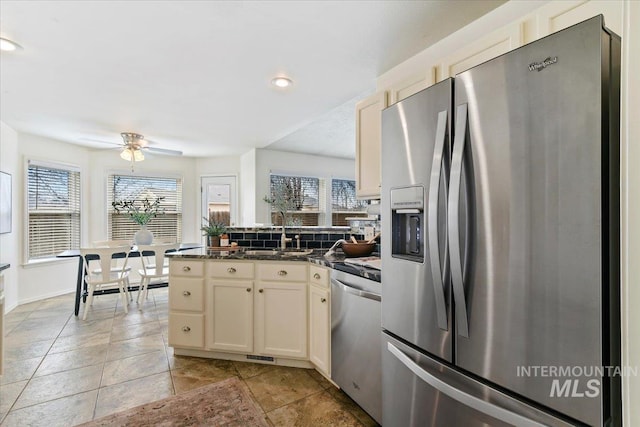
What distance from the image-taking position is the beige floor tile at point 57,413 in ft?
6.00

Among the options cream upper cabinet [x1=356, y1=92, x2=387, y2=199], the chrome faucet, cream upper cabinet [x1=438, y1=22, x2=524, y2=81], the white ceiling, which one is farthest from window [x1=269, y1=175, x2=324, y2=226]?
cream upper cabinet [x1=438, y1=22, x2=524, y2=81]

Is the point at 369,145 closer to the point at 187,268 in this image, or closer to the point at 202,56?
the point at 202,56

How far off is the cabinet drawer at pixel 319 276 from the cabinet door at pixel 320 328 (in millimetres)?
37

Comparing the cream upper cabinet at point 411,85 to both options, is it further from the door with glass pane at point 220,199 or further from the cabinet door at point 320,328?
the door with glass pane at point 220,199

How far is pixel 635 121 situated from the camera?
2.33 feet

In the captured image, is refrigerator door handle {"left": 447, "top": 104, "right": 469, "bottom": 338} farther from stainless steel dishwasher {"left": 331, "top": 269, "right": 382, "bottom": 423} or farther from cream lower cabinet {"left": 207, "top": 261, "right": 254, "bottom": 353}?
cream lower cabinet {"left": 207, "top": 261, "right": 254, "bottom": 353}

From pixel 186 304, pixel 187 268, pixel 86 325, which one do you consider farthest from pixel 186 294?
pixel 86 325

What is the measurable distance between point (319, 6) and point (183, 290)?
2296 mm

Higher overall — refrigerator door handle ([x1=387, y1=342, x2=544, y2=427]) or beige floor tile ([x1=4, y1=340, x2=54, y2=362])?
refrigerator door handle ([x1=387, y1=342, x2=544, y2=427])

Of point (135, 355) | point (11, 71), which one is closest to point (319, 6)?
point (11, 71)

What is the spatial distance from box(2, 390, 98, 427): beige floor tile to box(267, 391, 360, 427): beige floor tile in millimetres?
1132

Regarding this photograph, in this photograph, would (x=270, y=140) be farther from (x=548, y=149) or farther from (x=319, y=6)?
(x=548, y=149)

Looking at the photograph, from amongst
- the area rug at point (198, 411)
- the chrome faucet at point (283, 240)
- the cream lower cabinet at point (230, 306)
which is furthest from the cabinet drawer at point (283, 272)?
the area rug at point (198, 411)

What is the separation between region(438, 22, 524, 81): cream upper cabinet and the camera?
4.68 feet
